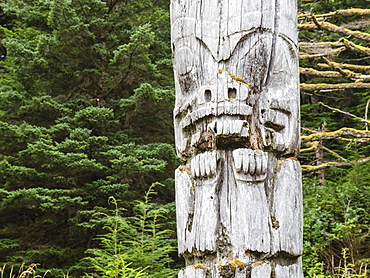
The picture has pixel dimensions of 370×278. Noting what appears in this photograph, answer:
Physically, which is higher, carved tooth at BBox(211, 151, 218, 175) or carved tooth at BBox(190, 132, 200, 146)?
carved tooth at BBox(190, 132, 200, 146)

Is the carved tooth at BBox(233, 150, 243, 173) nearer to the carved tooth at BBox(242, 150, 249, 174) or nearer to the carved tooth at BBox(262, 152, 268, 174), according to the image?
the carved tooth at BBox(242, 150, 249, 174)

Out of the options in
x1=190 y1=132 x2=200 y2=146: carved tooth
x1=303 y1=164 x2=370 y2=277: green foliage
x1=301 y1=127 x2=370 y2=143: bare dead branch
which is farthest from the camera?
x1=301 y1=127 x2=370 y2=143: bare dead branch

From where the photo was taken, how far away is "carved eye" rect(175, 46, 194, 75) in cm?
355

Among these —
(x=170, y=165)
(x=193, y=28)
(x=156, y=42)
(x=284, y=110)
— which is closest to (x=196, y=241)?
(x=284, y=110)

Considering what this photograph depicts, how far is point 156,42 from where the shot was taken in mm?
10867

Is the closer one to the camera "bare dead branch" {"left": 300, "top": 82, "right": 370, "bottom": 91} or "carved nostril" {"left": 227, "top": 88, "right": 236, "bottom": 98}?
"carved nostril" {"left": 227, "top": 88, "right": 236, "bottom": 98}

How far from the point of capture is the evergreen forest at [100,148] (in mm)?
8133

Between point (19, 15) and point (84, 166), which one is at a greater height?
point (19, 15)

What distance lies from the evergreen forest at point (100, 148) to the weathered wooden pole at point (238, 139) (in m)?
3.79

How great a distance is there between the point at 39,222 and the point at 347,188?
6.92 metres

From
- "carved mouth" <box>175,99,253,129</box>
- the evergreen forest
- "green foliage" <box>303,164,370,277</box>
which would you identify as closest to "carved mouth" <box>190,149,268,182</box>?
"carved mouth" <box>175,99,253,129</box>

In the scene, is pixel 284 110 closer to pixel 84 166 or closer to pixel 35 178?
pixel 84 166

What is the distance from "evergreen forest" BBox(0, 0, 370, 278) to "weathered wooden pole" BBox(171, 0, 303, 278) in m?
3.79

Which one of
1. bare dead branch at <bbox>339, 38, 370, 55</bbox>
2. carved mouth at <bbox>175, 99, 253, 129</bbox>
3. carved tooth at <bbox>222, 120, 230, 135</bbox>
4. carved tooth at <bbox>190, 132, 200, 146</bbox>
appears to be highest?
bare dead branch at <bbox>339, 38, 370, 55</bbox>
